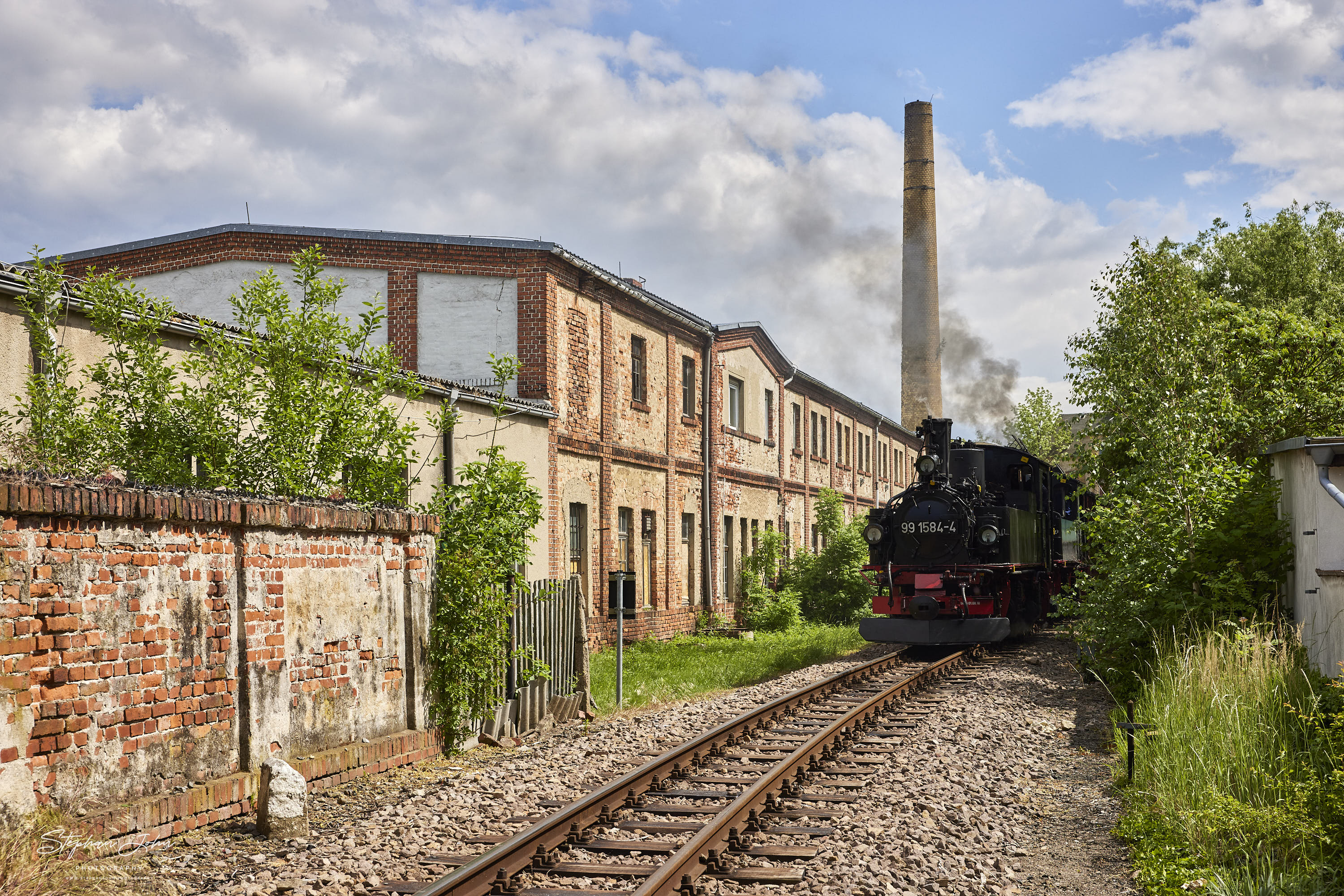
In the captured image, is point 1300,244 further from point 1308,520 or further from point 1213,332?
point 1308,520

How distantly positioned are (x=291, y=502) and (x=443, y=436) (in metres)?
6.39

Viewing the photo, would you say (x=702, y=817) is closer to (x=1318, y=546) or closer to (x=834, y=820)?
(x=834, y=820)

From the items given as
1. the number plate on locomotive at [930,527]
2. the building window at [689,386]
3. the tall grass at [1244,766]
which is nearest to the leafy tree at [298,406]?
the tall grass at [1244,766]

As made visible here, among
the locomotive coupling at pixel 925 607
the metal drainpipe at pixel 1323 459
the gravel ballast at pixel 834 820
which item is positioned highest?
the metal drainpipe at pixel 1323 459

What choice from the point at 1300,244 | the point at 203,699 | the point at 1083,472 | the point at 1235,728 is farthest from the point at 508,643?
the point at 1300,244

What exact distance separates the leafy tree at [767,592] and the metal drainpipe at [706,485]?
123 cm

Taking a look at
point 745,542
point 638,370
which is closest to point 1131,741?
point 638,370

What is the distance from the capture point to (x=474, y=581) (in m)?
9.90

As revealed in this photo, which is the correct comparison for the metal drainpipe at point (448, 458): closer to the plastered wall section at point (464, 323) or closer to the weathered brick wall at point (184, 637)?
the plastered wall section at point (464, 323)

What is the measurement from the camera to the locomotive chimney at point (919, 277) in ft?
124

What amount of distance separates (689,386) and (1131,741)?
1675 centimetres

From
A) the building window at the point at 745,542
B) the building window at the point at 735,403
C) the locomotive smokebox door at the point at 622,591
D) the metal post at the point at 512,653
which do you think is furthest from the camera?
the building window at the point at 745,542

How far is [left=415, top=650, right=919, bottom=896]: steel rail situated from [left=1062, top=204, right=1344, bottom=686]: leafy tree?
4.19 metres

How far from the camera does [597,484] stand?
19562 mm
